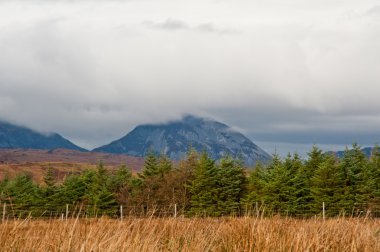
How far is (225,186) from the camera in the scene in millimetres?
60438

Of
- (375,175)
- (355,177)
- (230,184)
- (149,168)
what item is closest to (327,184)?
(355,177)

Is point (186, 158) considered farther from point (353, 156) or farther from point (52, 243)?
point (52, 243)

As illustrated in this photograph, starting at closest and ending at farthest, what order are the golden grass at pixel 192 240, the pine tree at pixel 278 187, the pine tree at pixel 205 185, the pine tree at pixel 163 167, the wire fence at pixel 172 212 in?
the golden grass at pixel 192 240 < the wire fence at pixel 172 212 < the pine tree at pixel 278 187 < the pine tree at pixel 205 185 < the pine tree at pixel 163 167

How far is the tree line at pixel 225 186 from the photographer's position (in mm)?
52812

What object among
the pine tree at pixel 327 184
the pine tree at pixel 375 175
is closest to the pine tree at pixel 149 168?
the pine tree at pixel 327 184

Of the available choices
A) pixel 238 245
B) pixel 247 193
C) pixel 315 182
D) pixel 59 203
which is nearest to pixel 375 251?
pixel 238 245

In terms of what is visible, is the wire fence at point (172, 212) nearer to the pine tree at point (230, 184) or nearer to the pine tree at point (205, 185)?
the pine tree at point (205, 185)

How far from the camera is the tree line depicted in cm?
5281

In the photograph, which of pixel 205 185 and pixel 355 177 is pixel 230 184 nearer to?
pixel 205 185

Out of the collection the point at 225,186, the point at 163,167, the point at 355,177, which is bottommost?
the point at 225,186

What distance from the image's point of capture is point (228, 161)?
6356 cm

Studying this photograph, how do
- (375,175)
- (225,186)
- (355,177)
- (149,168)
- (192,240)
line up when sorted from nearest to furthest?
(192,240)
(375,175)
(355,177)
(225,186)
(149,168)

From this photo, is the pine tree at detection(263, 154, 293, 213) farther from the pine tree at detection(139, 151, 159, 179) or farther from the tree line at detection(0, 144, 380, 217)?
the pine tree at detection(139, 151, 159, 179)

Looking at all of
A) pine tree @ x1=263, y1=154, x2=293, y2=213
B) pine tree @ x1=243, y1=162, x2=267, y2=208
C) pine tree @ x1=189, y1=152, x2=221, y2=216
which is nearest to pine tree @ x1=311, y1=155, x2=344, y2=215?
pine tree @ x1=263, y1=154, x2=293, y2=213
